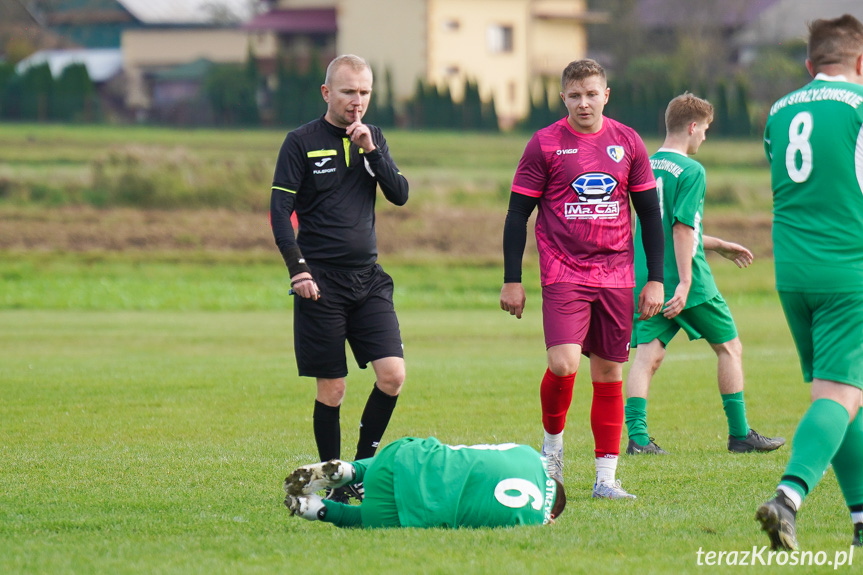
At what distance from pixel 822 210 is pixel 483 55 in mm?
57445

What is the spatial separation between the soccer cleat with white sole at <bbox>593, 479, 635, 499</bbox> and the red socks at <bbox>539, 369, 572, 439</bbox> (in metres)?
0.46

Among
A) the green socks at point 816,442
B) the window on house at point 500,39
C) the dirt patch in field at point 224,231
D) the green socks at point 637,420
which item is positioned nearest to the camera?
the green socks at point 816,442

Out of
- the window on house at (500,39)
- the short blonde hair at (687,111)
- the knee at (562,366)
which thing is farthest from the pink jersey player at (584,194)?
the window on house at (500,39)

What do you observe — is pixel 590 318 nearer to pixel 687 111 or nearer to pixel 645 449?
→ pixel 645 449

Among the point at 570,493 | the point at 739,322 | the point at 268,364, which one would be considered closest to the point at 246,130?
the point at 739,322

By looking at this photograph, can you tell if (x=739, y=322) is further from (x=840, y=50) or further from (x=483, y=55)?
(x=483, y=55)

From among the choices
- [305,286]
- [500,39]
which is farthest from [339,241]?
[500,39]

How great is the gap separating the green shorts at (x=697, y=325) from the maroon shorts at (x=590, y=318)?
1.67 metres

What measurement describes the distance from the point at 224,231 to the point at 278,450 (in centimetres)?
2755

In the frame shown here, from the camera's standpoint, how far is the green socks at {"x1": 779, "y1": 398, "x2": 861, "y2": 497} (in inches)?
185

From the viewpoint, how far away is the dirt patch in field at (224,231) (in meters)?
33.2

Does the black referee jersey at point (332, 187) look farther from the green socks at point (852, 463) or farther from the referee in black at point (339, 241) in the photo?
the green socks at point (852, 463)

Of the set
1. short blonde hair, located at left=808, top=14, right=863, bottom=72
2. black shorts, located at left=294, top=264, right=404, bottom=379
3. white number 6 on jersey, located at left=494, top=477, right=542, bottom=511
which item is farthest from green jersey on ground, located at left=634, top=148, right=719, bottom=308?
white number 6 on jersey, located at left=494, top=477, right=542, bottom=511

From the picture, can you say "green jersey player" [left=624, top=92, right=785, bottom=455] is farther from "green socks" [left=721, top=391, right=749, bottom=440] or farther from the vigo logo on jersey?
the vigo logo on jersey
